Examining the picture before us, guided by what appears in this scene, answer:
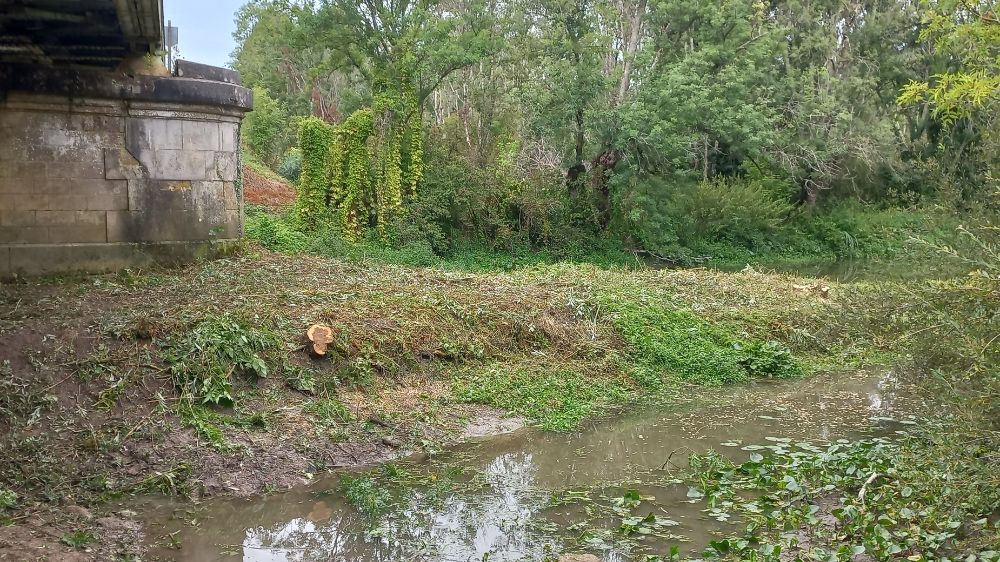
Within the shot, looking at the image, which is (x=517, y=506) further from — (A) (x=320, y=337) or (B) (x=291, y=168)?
(B) (x=291, y=168)

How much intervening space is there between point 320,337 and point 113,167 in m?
5.36

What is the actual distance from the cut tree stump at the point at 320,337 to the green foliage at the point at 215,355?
0.44 metres

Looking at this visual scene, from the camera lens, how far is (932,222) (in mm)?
8109

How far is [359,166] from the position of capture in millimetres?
20781

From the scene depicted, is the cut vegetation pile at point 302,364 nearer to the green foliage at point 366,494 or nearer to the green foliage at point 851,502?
the green foliage at point 366,494

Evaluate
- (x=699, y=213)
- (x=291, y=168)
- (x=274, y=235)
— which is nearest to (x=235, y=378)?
(x=274, y=235)

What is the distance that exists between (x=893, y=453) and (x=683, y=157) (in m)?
17.0

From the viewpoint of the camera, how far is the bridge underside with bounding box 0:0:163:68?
337 inches

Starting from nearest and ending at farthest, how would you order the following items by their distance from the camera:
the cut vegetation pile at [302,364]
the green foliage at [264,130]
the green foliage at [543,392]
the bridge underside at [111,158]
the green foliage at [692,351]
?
1. the cut vegetation pile at [302,364]
2. the green foliage at [543,392]
3. the bridge underside at [111,158]
4. the green foliage at [692,351]
5. the green foliage at [264,130]

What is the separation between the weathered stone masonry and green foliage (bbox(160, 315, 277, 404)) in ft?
13.6

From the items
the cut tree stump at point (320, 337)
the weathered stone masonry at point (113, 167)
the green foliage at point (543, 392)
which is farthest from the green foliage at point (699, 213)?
the cut tree stump at point (320, 337)

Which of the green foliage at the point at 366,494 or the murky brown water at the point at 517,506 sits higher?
the green foliage at the point at 366,494

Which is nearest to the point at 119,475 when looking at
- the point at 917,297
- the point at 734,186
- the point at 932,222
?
the point at 917,297

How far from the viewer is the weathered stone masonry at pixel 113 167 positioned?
12.1 m
